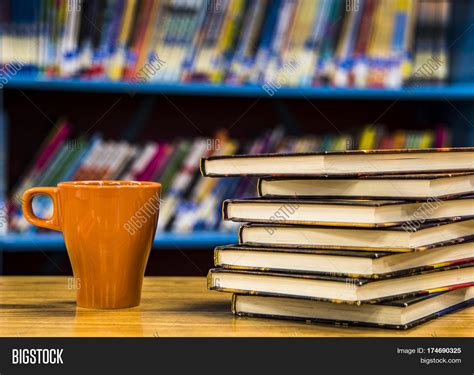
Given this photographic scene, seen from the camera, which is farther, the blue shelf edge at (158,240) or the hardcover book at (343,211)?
the blue shelf edge at (158,240)

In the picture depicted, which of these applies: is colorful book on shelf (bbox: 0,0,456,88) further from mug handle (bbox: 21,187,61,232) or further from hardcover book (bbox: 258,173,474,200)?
hardcover book (bbox: 258,173,474,200)

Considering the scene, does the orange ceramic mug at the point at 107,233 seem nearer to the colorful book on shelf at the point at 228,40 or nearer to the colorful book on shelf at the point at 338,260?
the colorful book on shelf at the point at 338,260

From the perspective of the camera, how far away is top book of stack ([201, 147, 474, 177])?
2.58ft

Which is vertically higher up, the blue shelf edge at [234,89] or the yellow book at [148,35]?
the yellow book at [148,35]

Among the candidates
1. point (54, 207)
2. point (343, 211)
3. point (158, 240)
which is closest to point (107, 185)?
point (54, 207)

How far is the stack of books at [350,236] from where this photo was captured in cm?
76

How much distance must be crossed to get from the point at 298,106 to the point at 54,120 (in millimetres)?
762

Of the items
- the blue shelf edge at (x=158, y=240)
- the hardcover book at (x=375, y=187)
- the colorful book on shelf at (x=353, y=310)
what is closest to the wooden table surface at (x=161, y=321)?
the colorful book on shelf at (x=353, y=310)

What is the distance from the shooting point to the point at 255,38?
2.12m

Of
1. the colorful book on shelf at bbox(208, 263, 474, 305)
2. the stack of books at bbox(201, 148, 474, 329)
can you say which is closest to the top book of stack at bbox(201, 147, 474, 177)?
the stack of books at bbox(201, 148, 474, 329)

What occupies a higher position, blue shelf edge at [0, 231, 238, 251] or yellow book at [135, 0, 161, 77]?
yellow book at [135, 0, 161, 77]

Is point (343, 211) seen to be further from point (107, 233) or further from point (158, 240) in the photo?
point (158, 240)

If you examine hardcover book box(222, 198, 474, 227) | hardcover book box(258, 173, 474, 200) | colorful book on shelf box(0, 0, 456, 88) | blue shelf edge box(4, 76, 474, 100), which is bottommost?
hardcover book box(222, 198, 474, 227)

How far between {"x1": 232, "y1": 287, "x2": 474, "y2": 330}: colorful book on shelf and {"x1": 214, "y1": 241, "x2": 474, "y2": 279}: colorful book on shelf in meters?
0.03
